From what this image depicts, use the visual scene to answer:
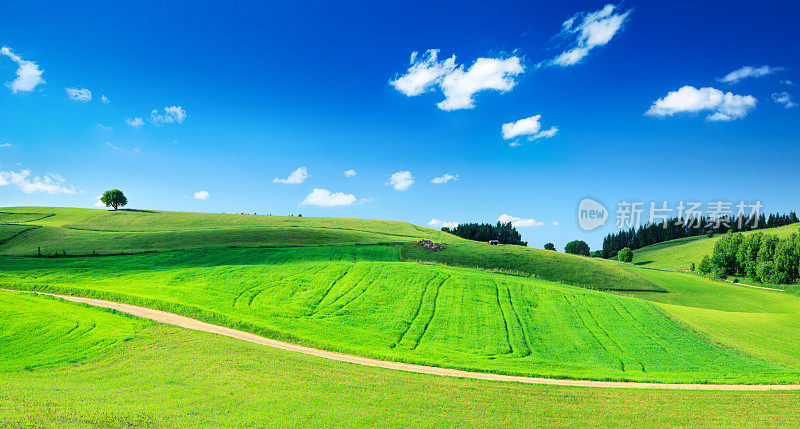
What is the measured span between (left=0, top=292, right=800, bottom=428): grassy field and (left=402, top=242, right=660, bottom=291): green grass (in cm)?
4906

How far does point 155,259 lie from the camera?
6309cm

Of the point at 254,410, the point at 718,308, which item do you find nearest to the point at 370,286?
the point at 254,410

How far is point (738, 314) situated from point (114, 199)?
173127 millimetres

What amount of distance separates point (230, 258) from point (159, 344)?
39351mm

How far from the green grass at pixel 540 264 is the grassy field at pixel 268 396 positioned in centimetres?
4906

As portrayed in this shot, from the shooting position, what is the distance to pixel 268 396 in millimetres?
19047

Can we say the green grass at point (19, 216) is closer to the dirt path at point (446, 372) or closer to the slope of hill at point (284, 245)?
the slope of hill at point (284, 245)

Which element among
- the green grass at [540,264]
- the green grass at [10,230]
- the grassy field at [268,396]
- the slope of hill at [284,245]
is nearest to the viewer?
the grassy field at [268,396]

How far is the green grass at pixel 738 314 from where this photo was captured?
127 ft

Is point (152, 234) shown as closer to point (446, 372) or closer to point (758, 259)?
point (446, 372)

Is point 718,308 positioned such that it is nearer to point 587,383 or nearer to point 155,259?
point 587,383

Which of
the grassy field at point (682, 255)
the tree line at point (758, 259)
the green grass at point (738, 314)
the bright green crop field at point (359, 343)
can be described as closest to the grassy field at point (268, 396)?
the bright green crop field at point (359, 343)

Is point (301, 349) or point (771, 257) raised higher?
point (771, 257)

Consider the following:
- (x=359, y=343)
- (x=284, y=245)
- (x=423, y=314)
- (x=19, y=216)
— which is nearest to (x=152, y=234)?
(x=284, y=245)
